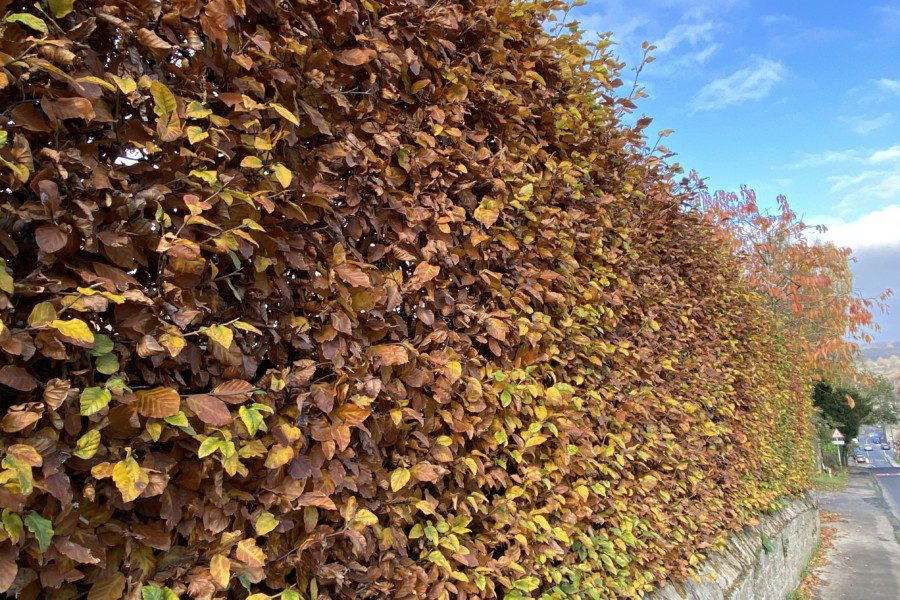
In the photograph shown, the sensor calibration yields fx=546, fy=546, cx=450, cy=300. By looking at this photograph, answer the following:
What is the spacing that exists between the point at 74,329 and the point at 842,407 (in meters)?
33.8

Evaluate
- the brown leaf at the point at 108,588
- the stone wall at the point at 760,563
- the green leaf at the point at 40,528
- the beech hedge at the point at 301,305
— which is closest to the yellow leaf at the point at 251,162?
the beech hedge at the point at 301,305

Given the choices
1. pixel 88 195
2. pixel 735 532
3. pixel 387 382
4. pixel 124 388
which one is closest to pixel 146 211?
pixel 88 195

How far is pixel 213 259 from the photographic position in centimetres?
133

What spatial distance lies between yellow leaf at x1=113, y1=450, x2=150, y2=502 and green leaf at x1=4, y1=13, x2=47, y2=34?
Result: 0.82m

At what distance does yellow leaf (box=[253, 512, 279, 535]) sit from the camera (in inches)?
51.6

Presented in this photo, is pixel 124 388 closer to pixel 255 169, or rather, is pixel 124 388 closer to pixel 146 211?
pixel 146 211

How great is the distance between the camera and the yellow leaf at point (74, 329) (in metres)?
0.98

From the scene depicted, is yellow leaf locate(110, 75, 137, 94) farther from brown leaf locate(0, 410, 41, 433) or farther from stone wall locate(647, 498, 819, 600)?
stone wall locate(647, 498, 819, 600)

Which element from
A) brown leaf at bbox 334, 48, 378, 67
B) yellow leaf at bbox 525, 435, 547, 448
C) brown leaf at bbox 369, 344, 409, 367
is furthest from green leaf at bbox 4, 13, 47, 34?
yellow leaf at bbox 525, 435, 547, 448

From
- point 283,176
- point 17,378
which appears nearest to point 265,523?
point 17,378

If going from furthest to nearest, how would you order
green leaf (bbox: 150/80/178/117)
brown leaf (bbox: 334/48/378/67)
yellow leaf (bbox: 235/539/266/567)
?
brown leaf (bbox: 334/48/378/67) < yellow leaf (bbox: 235/539/266/567) < green leaf (bbox: 150/80/178/117)

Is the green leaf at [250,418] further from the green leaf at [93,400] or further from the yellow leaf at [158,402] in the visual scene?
the green leaf at [93,400]

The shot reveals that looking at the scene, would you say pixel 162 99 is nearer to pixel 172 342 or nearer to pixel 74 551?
pixel 172 342

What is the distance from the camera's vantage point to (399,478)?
67.0 inches
